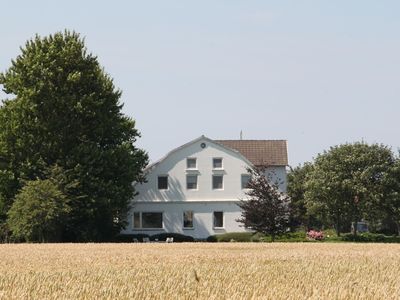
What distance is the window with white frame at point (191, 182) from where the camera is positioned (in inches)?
3118

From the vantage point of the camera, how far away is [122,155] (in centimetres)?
6347

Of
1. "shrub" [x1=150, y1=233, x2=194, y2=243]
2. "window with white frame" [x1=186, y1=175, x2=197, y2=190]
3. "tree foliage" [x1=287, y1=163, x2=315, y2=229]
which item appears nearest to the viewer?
"shrub" [x1=150, y1=233, x2=194, y2=243]

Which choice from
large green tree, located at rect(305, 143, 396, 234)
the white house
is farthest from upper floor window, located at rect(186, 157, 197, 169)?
large green tree, located at rect(305, 143, 396, 234)

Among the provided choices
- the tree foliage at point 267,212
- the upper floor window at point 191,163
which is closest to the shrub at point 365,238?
the tree foliage at point 267,212

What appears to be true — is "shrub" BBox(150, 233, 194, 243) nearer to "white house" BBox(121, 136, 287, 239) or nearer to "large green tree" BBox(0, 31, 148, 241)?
"white house" BBox(121, 136, 287, 239)

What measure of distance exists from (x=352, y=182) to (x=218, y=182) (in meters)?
13.1

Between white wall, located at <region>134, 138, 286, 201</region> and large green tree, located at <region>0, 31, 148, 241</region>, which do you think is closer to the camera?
large green tree, located at <region>0, 31, 148, 241</region>

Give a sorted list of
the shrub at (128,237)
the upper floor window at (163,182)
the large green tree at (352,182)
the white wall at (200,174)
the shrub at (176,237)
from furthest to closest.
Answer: the upper floor window at (163,182) → the white wall at (200,174) → the large green tree at (352,182) → the shrub at (176,237) → the shrub at (128,237)

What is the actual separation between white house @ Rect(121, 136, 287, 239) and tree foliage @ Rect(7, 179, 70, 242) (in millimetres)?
18994

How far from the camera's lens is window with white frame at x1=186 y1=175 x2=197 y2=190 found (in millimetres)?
79188

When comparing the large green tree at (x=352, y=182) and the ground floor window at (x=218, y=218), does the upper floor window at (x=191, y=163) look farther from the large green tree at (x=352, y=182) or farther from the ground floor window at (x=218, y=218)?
the large green tree at (x=352, y=182)

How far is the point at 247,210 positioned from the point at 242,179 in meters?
15.0

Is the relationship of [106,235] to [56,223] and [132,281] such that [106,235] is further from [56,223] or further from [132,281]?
[132,281]

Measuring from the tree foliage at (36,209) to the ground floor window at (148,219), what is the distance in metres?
19.0
